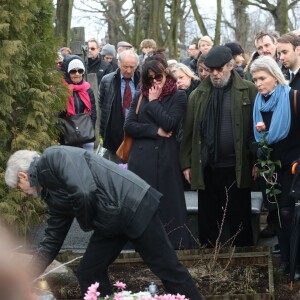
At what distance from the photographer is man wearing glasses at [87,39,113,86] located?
1326cm

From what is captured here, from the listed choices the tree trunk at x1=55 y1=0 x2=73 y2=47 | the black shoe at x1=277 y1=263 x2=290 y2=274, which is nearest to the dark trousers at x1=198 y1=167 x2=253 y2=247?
the black shoe at x1=277 y1=263 x2=290 y2=274

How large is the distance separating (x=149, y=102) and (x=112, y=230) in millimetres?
2218

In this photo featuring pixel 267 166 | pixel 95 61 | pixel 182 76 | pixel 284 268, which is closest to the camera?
pixel 267 166

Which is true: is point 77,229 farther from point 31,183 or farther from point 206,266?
point 31,183

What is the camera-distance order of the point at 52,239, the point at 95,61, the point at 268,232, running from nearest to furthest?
the point at 52,239 < the point at 268,232 < the point at 95,61

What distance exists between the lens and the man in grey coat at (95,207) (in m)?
4.58

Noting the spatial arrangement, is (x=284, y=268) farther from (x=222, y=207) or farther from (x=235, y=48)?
(x=235, y=48)

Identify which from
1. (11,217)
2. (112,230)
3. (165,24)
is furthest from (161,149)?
→ (165,24)

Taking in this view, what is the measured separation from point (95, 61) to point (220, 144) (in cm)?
729

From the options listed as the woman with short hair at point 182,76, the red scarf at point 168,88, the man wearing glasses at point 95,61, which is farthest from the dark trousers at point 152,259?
the man wearing glasses at point 95,61

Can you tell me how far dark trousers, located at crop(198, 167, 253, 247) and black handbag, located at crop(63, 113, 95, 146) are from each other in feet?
7.48

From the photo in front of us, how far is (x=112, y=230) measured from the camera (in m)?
4.81

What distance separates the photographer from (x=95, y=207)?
4707 mm

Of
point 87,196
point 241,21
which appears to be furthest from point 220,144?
point 241,21
